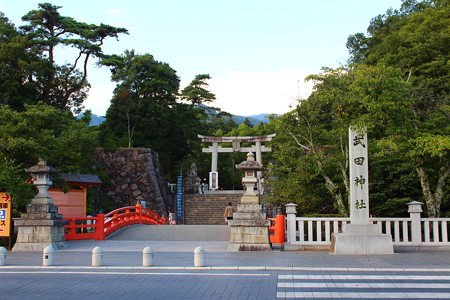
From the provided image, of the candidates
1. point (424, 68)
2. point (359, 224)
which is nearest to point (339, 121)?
point (359, 224)

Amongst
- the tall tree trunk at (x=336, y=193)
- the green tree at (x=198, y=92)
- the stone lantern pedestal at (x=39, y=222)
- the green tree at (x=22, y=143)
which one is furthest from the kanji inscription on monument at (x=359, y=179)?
the green tree at (x=198, y=92)

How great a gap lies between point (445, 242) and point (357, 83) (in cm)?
564

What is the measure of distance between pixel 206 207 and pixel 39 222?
22.3 meters

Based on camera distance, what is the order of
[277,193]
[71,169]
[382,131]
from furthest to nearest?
[71,169], [277,193], [382,131]

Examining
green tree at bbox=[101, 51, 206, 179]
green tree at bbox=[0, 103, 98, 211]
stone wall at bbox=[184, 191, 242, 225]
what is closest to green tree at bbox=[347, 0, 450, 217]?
green tree at bbox=[0, 103, 98, 211]

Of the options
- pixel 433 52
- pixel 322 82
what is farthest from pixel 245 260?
pixel 433 52

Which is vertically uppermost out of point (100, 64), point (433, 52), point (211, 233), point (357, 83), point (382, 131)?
point (100, 64)

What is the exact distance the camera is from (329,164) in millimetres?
19250

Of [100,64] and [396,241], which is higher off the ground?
[100,64]

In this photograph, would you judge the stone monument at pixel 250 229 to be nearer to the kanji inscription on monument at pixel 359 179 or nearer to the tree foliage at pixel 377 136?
the kanji inscription on monument at pixel 359 179

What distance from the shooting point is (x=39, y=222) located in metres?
16.6

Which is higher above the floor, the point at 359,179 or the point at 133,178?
the point at 133,178

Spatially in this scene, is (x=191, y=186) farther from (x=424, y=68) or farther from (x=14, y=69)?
(x=424, y=68)

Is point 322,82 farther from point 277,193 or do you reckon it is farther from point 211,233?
point 211,233
